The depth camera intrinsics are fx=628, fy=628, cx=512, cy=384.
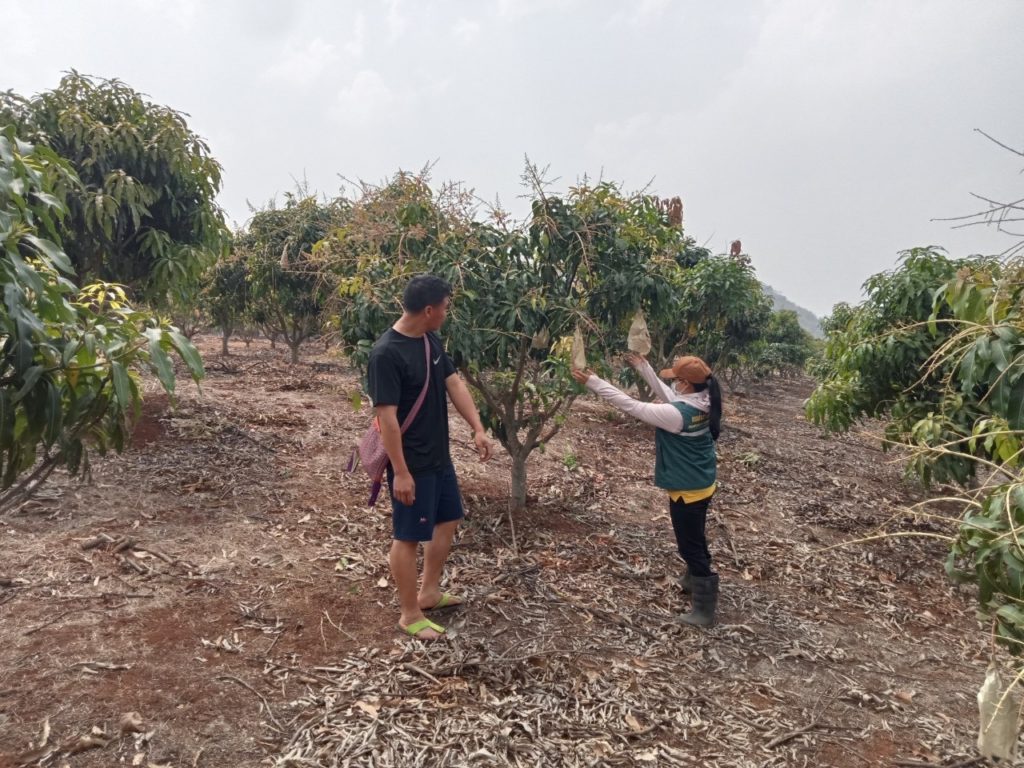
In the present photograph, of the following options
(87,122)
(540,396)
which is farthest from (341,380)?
(540,396)

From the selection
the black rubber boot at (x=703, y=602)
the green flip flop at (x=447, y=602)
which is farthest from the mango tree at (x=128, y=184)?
the black rubber boot at (x=703, y=602)

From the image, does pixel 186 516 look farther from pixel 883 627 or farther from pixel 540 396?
pixel 883 627

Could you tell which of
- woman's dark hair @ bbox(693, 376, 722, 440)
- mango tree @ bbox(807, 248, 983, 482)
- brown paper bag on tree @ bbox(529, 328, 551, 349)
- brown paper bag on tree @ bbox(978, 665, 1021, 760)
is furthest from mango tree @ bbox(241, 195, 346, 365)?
brown paper bag on tree @ bbox(978, 665, 1021, 760)

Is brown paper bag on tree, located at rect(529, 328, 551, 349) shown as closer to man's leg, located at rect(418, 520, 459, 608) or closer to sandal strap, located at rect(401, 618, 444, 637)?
man's leg, located at rect(418, 520, 459, 608)

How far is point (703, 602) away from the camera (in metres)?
3.61

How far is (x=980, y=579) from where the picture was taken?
1.86 metres

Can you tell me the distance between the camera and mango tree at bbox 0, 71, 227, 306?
5613 millimetres

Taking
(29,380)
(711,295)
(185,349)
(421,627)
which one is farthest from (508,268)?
(711,295)

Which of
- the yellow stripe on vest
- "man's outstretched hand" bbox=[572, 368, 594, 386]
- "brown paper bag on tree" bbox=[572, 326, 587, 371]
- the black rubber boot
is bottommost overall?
the black rubber boot

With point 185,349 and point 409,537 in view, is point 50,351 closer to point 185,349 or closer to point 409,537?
point 185,349

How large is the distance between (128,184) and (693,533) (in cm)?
547

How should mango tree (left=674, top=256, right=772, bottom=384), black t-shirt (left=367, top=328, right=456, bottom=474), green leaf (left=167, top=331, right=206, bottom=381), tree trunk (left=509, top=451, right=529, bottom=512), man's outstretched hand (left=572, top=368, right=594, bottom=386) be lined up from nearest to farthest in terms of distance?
green leaf (left=167, top=331, right=206, bottom=381) → black t-shirt (left=367, top=328, right=456, bottom=474) → man's outstretched hand (left=572, top=368, right=594, bottom=386) → tree trunk (left=509, top=451, right=529, bottom=512) → mango tree (left=674, top=256, right=772, bottom=384)

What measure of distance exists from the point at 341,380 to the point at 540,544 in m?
8.50

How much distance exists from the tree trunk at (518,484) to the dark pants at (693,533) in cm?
163
